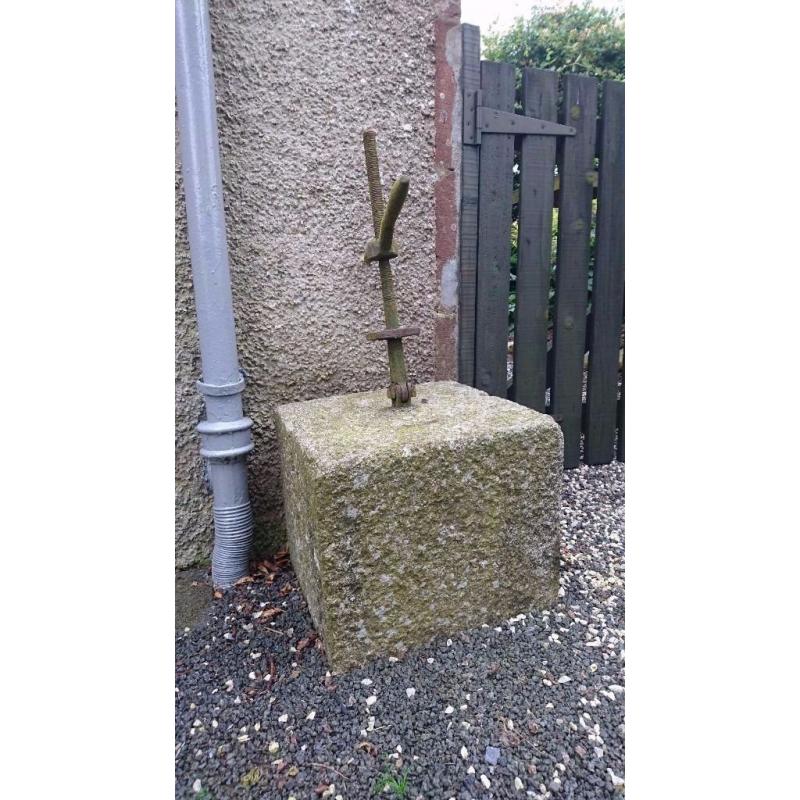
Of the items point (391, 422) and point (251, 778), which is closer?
point (251, 778)

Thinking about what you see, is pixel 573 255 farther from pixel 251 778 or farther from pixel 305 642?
pixel 251 778

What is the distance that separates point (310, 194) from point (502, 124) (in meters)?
0.87

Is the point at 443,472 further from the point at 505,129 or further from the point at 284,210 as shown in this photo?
the point at 505,129

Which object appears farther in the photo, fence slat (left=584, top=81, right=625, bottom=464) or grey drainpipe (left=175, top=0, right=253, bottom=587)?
fence slat (left=584, top=81, right=625, bottom=464)

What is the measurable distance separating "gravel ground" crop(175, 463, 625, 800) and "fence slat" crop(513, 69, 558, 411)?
1.09 m

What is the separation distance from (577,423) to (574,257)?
795mm

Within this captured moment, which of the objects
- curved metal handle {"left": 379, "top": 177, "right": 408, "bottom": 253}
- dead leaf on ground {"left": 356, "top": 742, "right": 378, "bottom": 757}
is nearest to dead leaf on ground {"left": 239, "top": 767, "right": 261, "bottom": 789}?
dead leaf on ground {"left": 356, "top": 742, "right": 378, "bottom": 757}

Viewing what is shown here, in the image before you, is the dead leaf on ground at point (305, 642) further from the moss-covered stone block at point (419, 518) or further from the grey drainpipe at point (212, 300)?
the grey drainpipe at point (212, 300)

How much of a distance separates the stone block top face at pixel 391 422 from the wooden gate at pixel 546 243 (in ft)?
2.22

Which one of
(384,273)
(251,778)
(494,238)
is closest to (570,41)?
(494,238)

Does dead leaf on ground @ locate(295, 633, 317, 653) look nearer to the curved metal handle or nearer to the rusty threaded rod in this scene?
the rusty threaded rod

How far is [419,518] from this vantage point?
1243 millimetres

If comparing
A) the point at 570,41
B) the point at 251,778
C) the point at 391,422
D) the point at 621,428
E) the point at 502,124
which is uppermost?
the point at 570,41

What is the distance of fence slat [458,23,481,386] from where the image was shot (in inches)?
74.0
